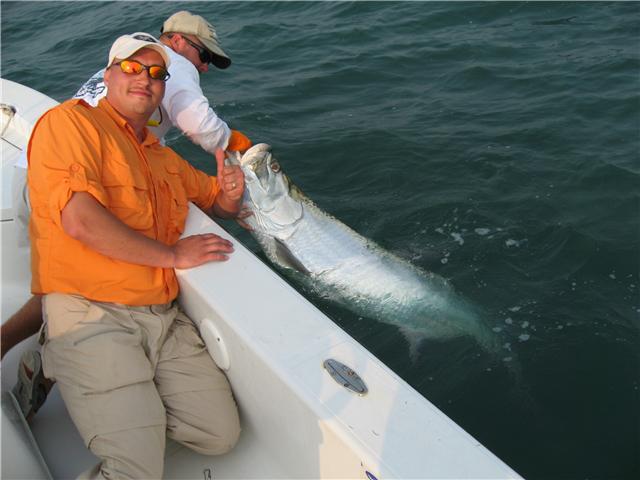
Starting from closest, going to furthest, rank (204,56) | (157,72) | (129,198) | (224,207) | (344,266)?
(129,198)
(157,72)
(224,207)
(344,266)
(204,56)

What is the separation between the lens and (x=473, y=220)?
4785 millimetres

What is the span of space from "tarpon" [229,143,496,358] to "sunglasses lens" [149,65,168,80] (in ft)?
2.94

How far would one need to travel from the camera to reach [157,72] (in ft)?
9.34

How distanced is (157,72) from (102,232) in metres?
0.85

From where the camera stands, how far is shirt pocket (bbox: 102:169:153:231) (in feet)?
8.79

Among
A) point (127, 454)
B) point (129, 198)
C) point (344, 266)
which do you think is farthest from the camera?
point (344, 266)

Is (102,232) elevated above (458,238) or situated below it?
above

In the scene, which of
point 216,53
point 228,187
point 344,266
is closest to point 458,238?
point 344,266

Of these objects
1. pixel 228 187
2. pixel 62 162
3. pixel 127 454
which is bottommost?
pixel 127 454

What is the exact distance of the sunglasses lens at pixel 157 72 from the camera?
9.30 ft

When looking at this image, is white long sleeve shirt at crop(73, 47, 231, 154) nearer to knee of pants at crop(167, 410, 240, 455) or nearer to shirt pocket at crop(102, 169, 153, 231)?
shirt pocket at crop(102, 169, 153, 231)

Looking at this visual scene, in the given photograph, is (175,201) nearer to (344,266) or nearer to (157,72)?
(157,72)

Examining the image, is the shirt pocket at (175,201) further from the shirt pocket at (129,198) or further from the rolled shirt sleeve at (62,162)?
the rolled shirt sleeve at (62,162)

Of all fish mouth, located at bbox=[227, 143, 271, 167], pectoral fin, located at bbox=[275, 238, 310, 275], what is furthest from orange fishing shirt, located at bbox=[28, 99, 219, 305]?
pectoral fin, located at bbox=[275, 238, 310, 275]
